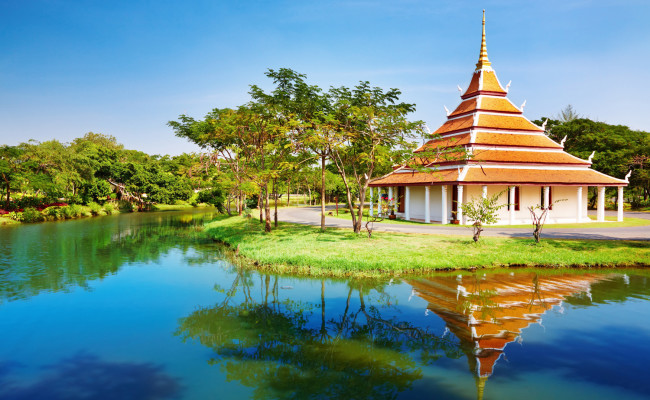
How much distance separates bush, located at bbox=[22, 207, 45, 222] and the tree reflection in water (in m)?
39.6

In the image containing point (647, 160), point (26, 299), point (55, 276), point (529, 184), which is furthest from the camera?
point (647, 160)

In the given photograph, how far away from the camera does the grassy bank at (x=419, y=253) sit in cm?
1602

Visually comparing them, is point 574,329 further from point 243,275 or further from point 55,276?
point 55,276

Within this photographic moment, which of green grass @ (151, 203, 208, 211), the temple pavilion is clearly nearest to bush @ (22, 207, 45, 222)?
green grass @ (151, 203, 208, 211)

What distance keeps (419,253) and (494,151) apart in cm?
1834

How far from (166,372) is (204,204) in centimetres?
7607

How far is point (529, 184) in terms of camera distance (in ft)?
95.5

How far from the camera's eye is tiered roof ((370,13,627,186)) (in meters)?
29.9

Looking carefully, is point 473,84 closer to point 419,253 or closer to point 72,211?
point 419,253

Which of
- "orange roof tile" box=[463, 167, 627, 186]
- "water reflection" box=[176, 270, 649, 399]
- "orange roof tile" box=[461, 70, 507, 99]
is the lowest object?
"water reflection" box=[176, 270, 649, 399]

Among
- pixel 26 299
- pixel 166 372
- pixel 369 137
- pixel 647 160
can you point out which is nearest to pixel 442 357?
pixel 166 372

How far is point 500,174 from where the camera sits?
97.5 feet

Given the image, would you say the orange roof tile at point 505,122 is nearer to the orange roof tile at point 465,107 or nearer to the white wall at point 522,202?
the orange roof tile at point 465,107

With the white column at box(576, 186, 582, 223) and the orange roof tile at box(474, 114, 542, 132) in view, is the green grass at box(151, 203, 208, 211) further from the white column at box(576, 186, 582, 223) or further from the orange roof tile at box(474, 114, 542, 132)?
the white column at box(576, 186, 582, 223)
